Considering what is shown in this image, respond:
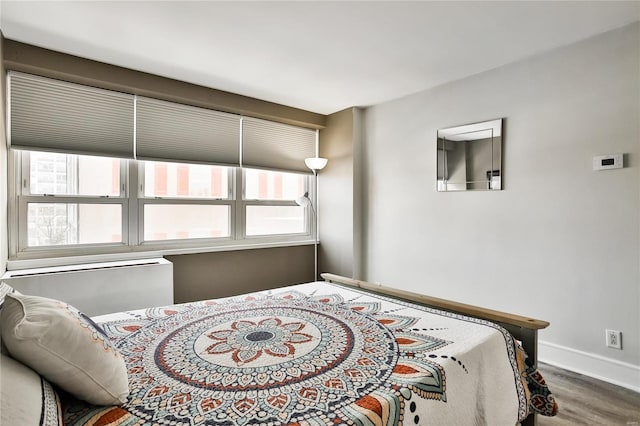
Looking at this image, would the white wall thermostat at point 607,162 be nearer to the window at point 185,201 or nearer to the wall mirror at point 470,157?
the wall mirror at point 470,157

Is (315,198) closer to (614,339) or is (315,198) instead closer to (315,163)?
Result: (315,163)

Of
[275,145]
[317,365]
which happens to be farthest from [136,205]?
[317,365]

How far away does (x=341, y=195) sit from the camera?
13.8ft

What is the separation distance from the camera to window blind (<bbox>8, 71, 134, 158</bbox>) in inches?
106

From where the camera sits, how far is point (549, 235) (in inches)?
106

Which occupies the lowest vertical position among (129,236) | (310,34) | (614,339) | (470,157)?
(614,339)

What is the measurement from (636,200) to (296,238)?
3.27m

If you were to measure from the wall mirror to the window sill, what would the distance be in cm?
202

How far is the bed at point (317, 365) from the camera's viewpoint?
1.04 m

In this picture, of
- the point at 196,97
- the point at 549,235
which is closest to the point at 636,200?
the point at 549,235

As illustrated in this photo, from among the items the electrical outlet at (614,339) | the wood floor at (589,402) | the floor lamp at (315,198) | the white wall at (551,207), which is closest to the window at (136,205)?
the floor lamp at (315,198)

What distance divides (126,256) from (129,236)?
21 cm

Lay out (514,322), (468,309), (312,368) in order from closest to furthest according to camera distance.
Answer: (312,368) < (514,322) < (468,309)

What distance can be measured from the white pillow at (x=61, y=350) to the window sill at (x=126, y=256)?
6.75 feet
